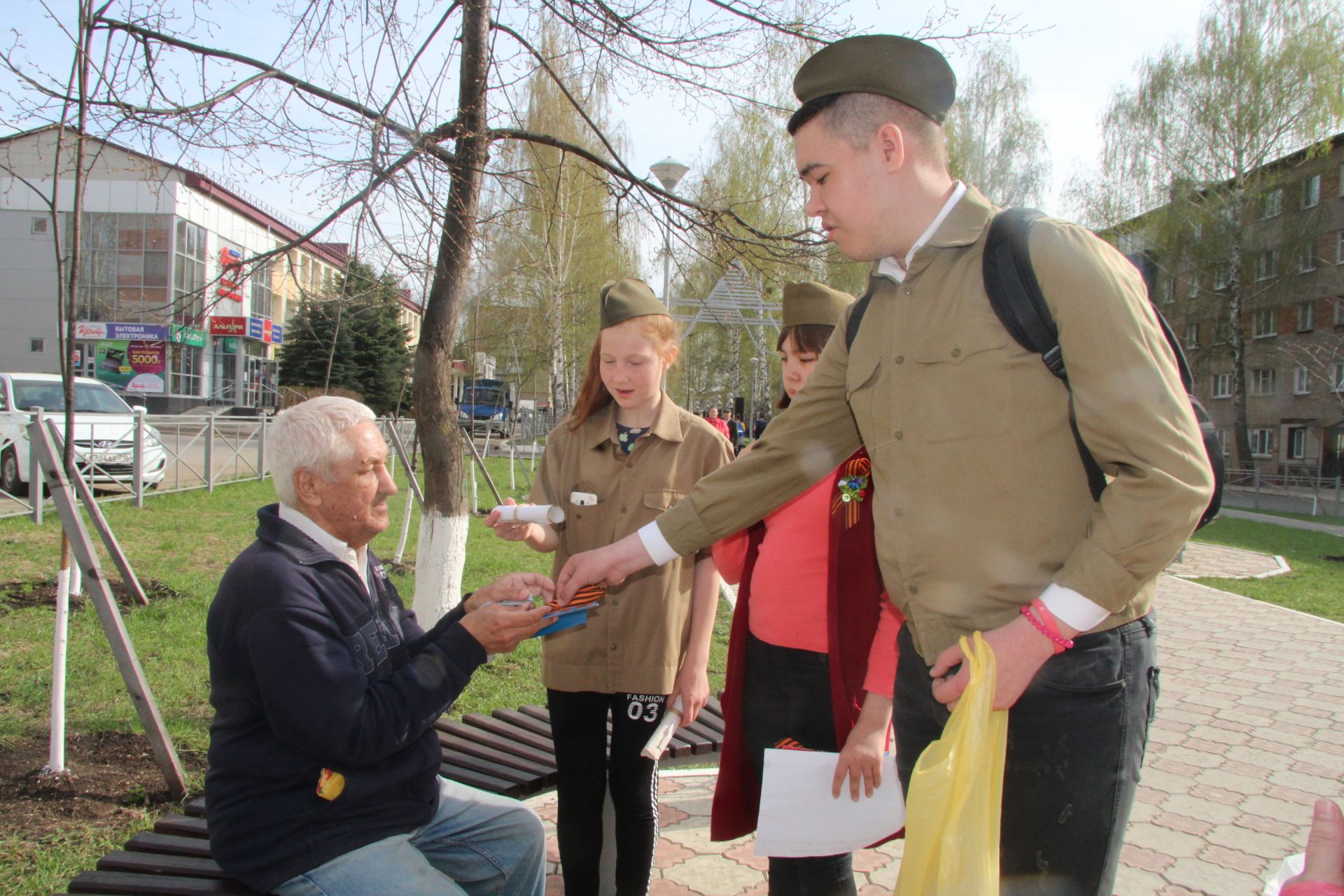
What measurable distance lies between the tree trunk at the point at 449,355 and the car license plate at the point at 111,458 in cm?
836

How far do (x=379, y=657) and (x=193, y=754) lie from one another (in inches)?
95.7

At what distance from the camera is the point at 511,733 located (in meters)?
3.37

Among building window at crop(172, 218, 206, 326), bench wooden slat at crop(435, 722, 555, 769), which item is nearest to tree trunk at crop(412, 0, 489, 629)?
bench wooden slat at crop(435, 722, 555, 769)

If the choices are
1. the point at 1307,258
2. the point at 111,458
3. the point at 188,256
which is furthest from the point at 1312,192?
the point at 188,256

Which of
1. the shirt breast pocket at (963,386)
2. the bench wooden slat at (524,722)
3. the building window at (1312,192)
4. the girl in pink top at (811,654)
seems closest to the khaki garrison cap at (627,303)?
the girl in pink top at (811,654)

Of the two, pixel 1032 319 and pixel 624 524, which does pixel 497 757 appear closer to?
pixel 624 524

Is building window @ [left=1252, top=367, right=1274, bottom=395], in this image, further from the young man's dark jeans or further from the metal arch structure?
the young man's dark jeans

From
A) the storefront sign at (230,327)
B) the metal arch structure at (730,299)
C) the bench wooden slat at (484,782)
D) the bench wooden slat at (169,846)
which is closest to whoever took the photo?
the bench wooden slat at (169,846)

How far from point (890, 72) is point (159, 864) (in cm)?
229

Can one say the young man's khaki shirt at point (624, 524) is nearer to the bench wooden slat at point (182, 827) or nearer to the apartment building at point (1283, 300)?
the bench wooden slat at point (182, 827)

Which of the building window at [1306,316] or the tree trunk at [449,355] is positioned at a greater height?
the building window at [1306,316]

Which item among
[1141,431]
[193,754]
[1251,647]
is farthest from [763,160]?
[1141,431]

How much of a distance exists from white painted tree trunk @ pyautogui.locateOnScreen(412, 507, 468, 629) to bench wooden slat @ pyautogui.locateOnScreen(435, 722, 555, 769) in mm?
2049

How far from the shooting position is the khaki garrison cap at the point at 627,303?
273 cm
